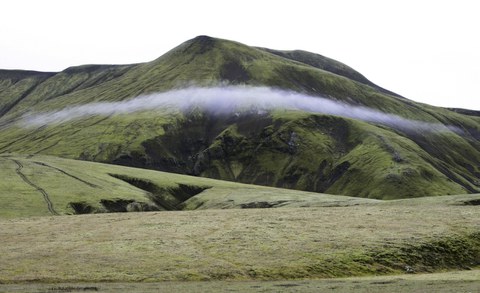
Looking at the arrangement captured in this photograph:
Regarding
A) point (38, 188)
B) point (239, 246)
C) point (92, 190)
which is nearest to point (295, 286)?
point (239, 246)

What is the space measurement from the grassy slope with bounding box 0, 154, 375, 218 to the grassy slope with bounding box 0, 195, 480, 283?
90.1 feet

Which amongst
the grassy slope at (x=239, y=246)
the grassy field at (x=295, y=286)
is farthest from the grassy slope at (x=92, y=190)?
the grassy field at (x=295, y=286)

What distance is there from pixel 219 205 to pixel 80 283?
81.4 metres

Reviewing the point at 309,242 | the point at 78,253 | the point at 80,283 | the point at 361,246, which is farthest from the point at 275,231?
the point at 80,283

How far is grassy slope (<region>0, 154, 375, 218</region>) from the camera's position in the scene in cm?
10775

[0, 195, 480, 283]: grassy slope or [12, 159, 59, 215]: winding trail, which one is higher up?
[0, 195, 480, 283]: grassy slope

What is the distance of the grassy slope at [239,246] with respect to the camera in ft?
169

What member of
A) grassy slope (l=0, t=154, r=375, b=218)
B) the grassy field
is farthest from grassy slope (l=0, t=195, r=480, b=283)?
grassy slope (l=0, t=154, r=375, b=218)

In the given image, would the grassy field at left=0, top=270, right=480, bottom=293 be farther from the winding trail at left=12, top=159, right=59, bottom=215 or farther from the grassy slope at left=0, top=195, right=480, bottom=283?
the winding trail at left=12, top=159, right=59, bottom=215

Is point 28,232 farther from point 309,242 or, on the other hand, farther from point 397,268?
point 397,268

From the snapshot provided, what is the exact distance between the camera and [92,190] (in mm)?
123000

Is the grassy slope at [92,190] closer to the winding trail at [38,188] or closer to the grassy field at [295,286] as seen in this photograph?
the winding trail at [38,188]

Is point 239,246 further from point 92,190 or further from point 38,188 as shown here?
point 38,188

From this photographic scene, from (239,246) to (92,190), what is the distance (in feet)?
230
